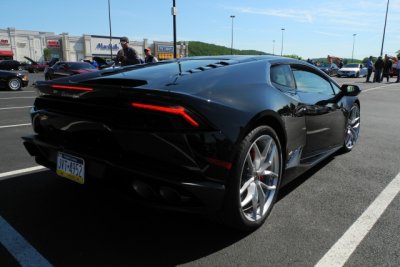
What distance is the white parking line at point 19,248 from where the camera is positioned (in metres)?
2.27

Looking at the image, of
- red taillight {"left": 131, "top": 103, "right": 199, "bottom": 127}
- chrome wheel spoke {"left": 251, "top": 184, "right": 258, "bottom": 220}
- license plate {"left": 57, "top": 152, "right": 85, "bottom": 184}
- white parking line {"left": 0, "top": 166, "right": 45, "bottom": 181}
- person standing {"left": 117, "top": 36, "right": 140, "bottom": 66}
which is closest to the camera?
red taillight {"left": 131, "top": 103, "right": 199, "bottom": 127}

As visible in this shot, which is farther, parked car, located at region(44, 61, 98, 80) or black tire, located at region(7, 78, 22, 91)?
parked car, located at region(44, 61, 98, 80)

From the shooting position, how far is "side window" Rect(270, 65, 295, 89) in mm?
3230

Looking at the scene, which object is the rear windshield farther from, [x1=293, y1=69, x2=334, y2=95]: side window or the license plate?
the license plate

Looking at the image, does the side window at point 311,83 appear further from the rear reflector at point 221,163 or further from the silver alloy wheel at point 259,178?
the rear reflector at point 221,163

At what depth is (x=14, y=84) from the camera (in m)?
15.5

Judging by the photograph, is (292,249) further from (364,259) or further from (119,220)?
(119,220)

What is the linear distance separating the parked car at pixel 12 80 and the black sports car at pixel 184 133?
14.0m

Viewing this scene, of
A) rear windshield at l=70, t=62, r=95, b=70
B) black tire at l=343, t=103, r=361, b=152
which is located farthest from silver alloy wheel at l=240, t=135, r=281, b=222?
rear windshield at l=70, t=62, r=95, b=70

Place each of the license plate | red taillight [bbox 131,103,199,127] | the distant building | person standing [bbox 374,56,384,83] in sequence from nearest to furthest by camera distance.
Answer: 1. red taillight [bbox 131,103,199,127]
2. the license plate
3. person standing [bbox 374,56,384,83]
4. the distant building

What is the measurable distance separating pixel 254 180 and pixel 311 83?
165 centimetres

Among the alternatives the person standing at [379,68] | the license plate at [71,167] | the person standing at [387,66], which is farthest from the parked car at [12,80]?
the person standing at [387,66]

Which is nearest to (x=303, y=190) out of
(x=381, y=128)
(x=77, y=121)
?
(x=77, y=121)

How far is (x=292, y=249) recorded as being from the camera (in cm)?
250
